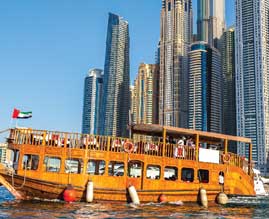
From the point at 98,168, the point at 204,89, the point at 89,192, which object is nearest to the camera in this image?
the point at 89,192

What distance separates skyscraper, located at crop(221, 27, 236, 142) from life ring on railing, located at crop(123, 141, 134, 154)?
139560 mm

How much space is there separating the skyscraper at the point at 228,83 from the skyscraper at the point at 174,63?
18936 millimetres

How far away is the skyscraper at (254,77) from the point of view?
124 m

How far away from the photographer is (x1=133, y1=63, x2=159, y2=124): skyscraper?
17288 centimetres

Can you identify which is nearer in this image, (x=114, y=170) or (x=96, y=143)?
(x=96, y=143)

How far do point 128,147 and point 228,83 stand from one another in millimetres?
157040

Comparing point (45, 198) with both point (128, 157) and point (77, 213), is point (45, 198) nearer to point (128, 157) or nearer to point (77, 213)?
point (77, 213)

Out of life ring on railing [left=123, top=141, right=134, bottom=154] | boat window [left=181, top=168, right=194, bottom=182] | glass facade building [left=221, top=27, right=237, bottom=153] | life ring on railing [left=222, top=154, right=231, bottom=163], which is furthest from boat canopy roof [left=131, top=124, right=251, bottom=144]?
glass facade building [left=221, top=27, right=237, bottom=153]

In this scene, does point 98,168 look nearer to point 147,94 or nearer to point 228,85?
Answer: point 147,94

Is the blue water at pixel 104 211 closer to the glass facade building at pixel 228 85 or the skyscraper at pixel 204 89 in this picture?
the skyscraper at pixel 204 89

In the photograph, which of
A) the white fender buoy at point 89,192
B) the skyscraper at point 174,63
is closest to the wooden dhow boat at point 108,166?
the white fender buoy at point 89,192

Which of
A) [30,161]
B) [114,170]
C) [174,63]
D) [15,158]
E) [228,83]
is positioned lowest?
[114,170]

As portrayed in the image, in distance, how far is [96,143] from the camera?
65.5 feet

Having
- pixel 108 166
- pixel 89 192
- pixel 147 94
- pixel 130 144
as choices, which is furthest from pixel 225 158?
pixel 147 94
